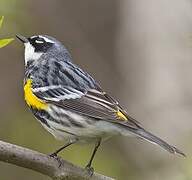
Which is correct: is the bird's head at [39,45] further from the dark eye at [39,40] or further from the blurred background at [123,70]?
the blurred background at [123,70]

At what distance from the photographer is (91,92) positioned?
5457mm

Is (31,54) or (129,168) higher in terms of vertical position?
(31,54)

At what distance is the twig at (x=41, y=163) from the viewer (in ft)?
14.1

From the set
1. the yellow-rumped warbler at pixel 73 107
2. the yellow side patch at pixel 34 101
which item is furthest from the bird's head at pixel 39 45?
the yellow side patch at pixel 34 101

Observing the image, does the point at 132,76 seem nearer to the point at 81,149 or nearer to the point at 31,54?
the point at 81,149

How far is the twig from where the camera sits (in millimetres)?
4285

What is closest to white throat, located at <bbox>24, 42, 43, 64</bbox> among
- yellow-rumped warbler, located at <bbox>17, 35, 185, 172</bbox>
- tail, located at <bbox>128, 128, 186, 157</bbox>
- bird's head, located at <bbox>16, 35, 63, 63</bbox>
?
bird's head, located at <bbox>16, 35, 63, 63</bbox>

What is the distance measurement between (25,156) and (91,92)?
128 centimetres

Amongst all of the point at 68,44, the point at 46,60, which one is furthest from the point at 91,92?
the point at 68,44

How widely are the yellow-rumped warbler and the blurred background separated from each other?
1.53 m

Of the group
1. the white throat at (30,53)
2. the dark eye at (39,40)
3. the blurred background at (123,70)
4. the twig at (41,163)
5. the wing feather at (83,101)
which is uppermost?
the dark eye at (39,40)

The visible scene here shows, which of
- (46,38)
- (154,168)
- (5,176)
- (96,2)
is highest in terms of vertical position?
(46,38)

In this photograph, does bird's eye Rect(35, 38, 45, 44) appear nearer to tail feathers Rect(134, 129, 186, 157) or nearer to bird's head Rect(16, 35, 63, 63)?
bird's head Rect(16, 35, 63, 63)

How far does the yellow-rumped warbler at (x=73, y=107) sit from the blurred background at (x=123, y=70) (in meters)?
1.53
